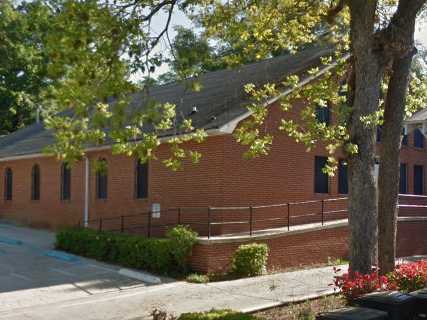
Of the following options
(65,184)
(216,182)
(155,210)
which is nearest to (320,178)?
(216,182)

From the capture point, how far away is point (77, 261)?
18.0 meters

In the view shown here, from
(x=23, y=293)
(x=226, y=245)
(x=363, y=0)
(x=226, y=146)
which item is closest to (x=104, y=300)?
(x=23, y=293)

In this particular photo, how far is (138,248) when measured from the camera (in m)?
16.5

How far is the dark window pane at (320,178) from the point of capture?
21.1m

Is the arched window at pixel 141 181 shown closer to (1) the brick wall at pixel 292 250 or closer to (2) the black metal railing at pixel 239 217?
(2) the black metal railing at pixel 239 217

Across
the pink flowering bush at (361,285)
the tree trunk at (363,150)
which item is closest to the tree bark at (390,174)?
the tree trunk at (363,150)

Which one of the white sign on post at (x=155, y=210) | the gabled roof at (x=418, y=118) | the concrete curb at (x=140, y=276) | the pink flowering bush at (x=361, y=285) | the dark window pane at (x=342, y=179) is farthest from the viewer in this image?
the gabled roof at (x=418, y=118)

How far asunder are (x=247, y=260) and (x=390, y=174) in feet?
15.7

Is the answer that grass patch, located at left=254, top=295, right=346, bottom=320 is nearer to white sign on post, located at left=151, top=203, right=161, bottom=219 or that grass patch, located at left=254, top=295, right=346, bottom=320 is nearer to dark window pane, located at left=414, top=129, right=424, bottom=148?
white sign on post, located at left=151, top=203, right=161, bottom=219

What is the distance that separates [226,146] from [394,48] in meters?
7.68

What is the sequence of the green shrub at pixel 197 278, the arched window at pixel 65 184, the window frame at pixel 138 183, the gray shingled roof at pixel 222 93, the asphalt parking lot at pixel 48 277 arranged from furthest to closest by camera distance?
1. the arched window at pixel 65 184
2. the window frame at pixel 138 183
3. the gray shingled roof at pixel 222 93
4. the green shrub at pixel 197 278
5. the asphalt parking lot at pixel 48 277

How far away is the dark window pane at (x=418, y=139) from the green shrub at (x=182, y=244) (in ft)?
48.9

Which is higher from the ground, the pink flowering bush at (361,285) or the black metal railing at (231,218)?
the black metal railing at (231,218)

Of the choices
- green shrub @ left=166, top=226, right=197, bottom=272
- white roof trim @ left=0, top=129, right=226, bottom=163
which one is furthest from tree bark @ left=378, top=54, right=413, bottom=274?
white roof trim @ left=0, top=129, right=226, bottom=163
